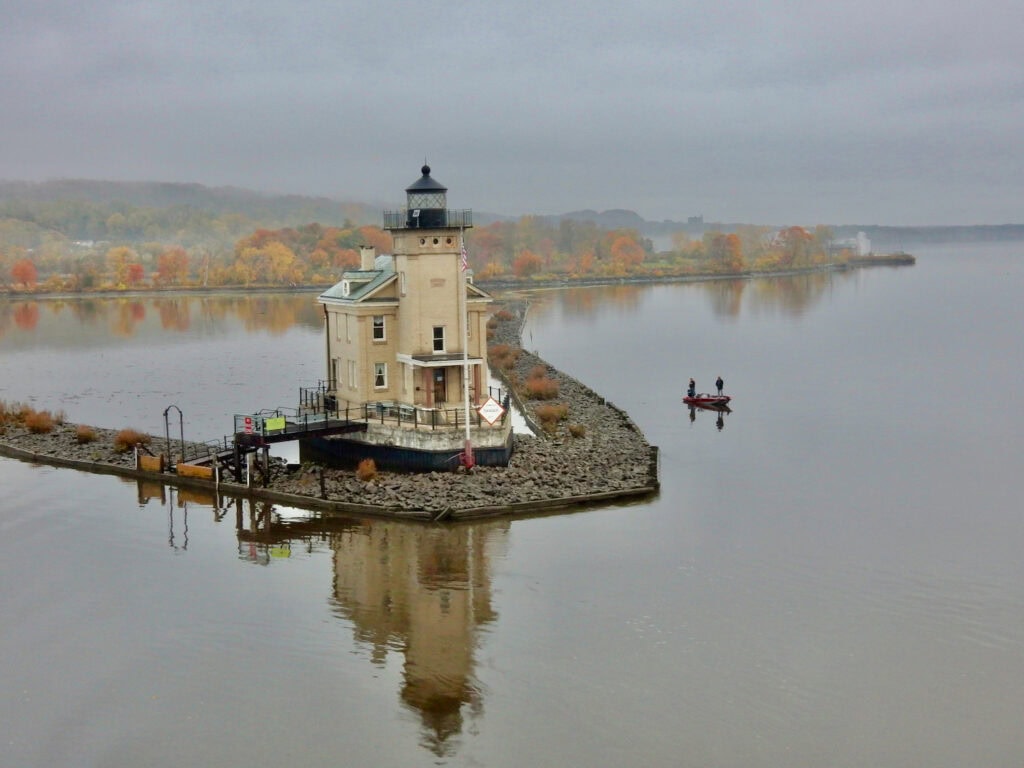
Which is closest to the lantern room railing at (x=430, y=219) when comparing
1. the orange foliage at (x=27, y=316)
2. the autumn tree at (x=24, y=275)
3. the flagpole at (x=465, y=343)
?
the flagpole at (x=465, y=343)

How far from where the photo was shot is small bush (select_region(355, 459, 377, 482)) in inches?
1380

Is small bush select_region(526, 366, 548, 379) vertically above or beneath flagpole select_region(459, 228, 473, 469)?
beneath

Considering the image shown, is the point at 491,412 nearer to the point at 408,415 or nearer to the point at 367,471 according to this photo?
the point at 408,415

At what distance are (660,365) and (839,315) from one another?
51634 mm

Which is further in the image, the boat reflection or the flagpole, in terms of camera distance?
the boat reflection

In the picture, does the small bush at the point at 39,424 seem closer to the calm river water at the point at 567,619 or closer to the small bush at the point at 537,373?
the calm river water at the point at 567,619

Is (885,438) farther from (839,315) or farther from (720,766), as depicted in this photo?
(839,315)

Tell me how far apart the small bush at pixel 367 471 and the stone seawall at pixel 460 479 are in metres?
0.18

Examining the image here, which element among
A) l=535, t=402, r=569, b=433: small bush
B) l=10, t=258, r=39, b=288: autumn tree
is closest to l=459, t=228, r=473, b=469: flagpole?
l=535, t=402, r=569, b=433: small bush

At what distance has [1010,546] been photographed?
99.3ft

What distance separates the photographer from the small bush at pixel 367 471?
35047 millimetres

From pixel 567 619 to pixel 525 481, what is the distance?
998 cm

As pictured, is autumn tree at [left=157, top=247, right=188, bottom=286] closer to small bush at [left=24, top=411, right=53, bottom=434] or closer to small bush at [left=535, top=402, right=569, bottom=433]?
small bush at [left=24, top=411, right=53, bottom=434]

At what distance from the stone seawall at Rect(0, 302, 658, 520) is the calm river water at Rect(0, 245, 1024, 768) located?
2.44ft
